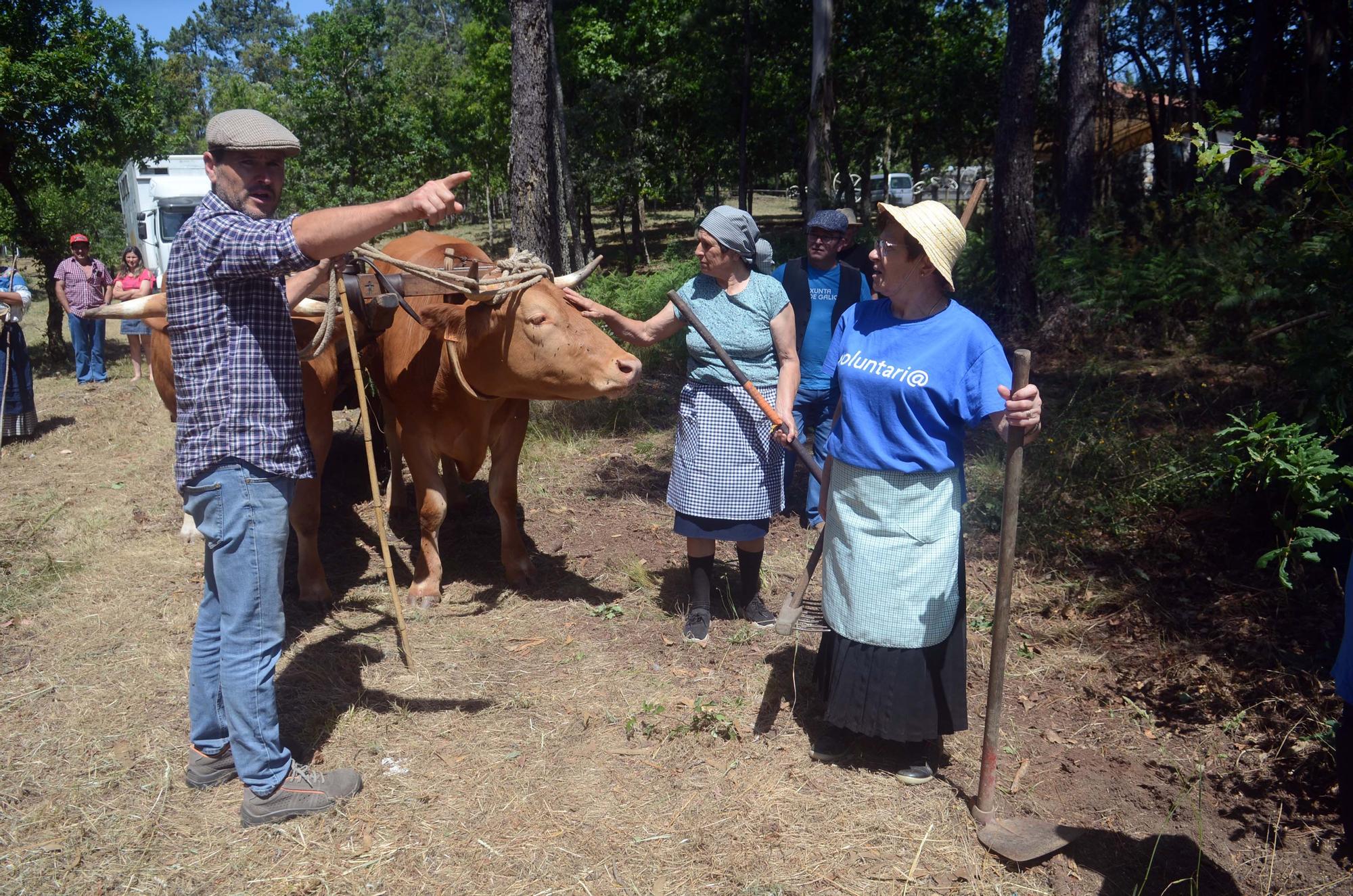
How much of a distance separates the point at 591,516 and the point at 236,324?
3715mm

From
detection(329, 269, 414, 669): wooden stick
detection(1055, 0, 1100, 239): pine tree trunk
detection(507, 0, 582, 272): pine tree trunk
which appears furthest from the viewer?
detection(1055, 0, 1100, 239): pine tree trunk

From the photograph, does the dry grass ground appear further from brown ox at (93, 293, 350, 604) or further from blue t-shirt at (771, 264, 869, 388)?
blue t-shirt at (771, 264, 869, 388)

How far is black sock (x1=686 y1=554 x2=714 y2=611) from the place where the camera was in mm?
4551

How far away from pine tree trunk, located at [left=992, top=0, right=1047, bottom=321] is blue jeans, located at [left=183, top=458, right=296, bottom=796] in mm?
8611

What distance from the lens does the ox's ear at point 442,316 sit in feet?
14.7

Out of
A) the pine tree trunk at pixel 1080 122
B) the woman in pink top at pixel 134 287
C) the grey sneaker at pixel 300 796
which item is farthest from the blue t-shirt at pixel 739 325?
the woman in pink top at pixel 134 287

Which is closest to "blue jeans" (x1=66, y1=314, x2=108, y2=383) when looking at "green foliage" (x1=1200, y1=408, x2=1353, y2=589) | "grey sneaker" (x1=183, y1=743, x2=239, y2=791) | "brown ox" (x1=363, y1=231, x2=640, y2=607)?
"brown ox" (x1=363, y1=231, x2=640, y2=607)

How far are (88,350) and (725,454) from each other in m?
11.3

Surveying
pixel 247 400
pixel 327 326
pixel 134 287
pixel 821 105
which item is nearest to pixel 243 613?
pixel 247 400

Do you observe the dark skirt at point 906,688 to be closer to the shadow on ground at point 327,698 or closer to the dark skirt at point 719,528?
the dark skirt at point 719,528

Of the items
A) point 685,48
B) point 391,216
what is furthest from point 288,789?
point 685,48

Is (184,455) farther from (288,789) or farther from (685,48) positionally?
(685,48)

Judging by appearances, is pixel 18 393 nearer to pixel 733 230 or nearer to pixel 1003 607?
pixel 733 230

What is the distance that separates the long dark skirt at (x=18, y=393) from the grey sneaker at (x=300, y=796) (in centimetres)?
735
